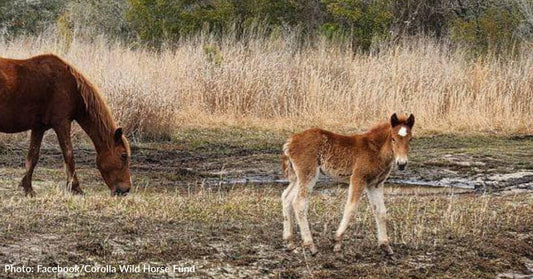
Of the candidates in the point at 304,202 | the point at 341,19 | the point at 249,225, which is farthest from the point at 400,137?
the point at 341,19

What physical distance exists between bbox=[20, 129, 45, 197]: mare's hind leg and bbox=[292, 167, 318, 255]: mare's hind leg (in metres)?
3.78

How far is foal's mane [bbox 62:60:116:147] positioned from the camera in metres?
11.7

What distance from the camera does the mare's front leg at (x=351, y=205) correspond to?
866 centimetres

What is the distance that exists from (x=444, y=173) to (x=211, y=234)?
6.18 metres

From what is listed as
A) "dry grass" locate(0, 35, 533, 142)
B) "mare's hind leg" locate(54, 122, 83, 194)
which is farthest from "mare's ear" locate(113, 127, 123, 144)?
"dry grass" locate(0, 35, 533, 142)

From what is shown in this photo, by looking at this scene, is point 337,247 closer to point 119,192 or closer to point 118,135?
point 119,192

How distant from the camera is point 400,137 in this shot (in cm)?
853

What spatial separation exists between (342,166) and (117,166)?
369 centimetres

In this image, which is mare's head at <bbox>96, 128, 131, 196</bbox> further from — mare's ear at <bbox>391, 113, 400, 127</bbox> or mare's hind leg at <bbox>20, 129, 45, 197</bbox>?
mare's ear at <bbox>391, 113, 400, 127</bbox>

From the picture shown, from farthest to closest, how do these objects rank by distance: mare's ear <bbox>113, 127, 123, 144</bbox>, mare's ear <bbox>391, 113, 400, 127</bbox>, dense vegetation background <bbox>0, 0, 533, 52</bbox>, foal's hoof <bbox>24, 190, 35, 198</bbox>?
dense vegetation background <bbox>0, 0, 533, 52</bbox>
mare's ear <bbox>113, 127, 123, 144</bbox>
foal's hoof <bbox>24, 190, 35, 198</bbox>
mare's ear <bbox>391, 113, 400, 127</bbox>

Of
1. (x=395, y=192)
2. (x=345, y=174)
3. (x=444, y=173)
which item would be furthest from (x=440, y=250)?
(x=444, y=173)

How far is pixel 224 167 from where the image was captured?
15000 mm

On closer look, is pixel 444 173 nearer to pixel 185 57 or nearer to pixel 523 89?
pixel 523 89

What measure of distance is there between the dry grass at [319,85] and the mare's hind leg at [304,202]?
9.47 metres
